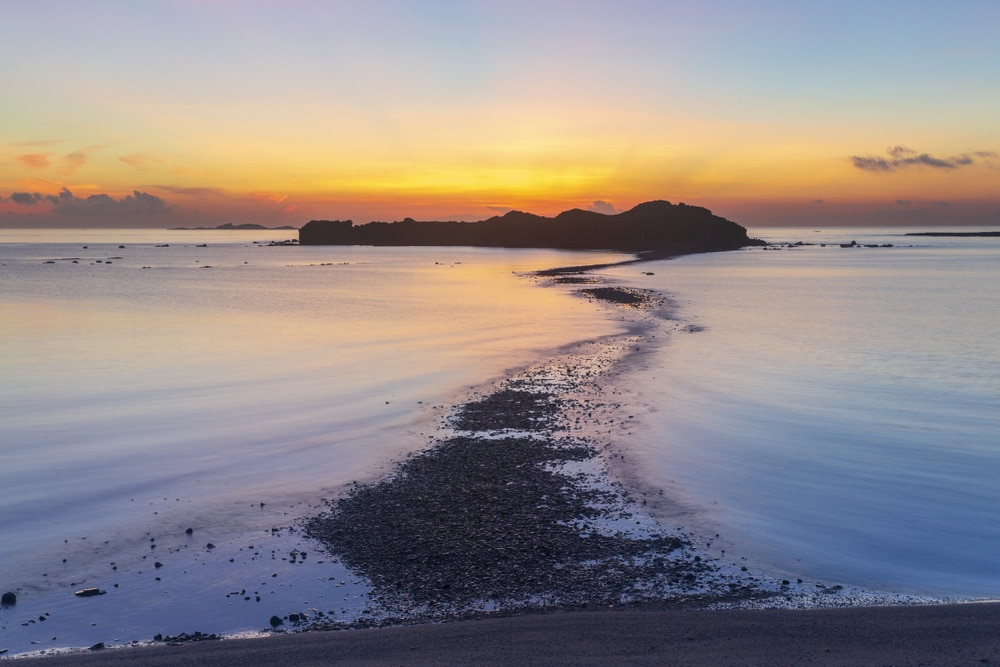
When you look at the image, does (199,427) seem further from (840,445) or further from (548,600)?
(840,445)

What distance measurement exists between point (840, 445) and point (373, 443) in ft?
36.9

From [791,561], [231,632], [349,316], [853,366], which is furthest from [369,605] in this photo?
[349,316]

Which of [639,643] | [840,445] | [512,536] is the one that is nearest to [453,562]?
[512,536]

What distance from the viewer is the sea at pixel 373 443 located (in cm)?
1011

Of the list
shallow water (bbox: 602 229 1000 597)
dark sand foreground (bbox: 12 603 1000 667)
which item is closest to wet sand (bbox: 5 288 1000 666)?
dark sand foreground (bbox: 12 603 1000 667)

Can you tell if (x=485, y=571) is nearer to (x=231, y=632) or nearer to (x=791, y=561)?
(x=231, y=632)

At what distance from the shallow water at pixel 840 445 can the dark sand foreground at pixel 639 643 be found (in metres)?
1.83

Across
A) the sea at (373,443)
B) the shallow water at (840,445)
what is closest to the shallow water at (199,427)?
the sea at (373,443)

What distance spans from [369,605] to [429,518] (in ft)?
8.83

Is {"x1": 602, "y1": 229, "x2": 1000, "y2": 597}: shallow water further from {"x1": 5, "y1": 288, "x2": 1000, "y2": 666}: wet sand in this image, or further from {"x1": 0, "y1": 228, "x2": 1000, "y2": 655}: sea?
{"x1": 5, "y1": 288, "x2": 1000, "y2": 666}: wet sand

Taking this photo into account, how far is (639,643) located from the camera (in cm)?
782

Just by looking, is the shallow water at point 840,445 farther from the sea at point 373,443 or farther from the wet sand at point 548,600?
the wet sand at point 548,600

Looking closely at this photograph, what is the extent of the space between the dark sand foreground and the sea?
1016 mm

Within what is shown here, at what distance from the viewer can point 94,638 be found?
28.0 feet
